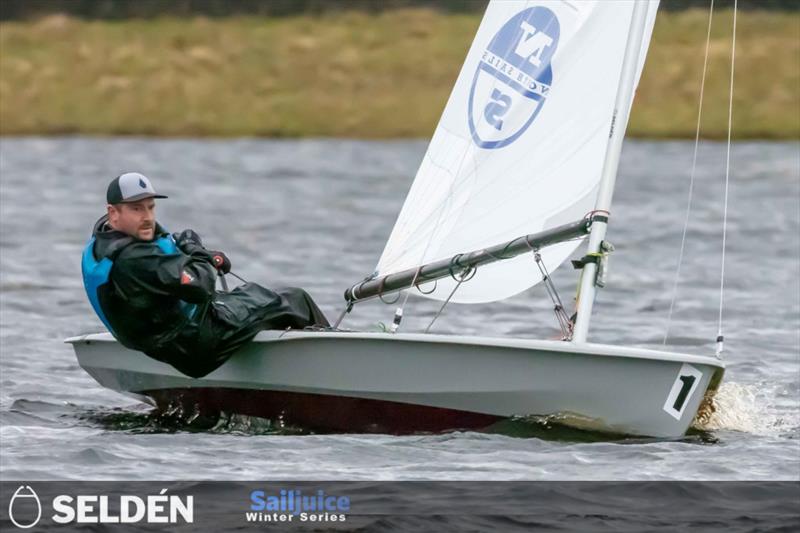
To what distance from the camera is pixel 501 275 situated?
8.88m

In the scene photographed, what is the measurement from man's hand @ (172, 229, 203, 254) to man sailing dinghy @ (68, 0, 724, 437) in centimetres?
57

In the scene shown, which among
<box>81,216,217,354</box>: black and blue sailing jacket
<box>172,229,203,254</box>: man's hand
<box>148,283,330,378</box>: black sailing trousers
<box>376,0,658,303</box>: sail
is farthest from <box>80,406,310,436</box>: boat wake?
<box>376,0,658,303</box>: sail

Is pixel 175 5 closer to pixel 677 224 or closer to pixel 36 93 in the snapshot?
pixel 36 93

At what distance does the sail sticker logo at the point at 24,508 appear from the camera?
6.93 m

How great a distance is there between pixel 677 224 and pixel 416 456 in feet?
40.7

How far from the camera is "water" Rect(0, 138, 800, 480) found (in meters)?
7.96

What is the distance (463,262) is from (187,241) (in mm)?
1402

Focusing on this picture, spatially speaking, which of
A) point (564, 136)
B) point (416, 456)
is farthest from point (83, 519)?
point (564, 136)

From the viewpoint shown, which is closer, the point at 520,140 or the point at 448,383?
the point at 448,383

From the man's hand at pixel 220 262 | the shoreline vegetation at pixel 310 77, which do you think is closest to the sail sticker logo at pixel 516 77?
the man's hand at pixel 220 262

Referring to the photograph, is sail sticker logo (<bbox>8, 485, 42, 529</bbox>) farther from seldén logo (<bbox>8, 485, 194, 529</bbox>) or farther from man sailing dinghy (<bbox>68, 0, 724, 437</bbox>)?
man sailing dinghy (<bbox>68, 0, 724, 437</bbox>)

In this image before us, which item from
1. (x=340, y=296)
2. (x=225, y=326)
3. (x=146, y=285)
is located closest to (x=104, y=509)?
(x=146, y=285)

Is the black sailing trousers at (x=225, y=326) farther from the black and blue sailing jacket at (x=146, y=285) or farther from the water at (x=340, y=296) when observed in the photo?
the water at (x=340, y=296)

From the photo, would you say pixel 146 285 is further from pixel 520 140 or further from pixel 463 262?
pixel 520 140
